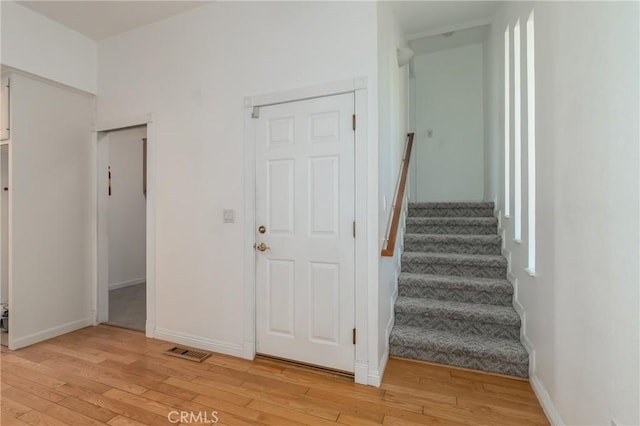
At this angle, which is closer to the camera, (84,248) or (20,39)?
(20,39)

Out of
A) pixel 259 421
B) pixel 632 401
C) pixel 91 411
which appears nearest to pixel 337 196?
pixel 259 421

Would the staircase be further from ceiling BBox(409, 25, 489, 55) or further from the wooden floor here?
ceiling BBox(409, 25, 489, 55)

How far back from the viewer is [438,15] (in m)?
3.10

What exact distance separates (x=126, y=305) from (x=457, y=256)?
418 cm

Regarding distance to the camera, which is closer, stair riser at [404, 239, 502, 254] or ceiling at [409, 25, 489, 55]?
stair riser at [404, 239, 502, 254]

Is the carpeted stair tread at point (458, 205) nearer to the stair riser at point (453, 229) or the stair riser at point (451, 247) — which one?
the stair riser at point (453, 229)

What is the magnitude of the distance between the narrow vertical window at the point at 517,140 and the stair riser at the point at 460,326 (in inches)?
30.5

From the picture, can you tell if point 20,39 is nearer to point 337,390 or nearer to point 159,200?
point 159,200

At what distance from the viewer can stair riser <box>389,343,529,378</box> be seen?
7.24 feet

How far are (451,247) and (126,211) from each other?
5.02 meters

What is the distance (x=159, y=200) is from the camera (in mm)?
2963

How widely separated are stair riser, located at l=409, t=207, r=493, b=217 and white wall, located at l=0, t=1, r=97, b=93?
417 cm

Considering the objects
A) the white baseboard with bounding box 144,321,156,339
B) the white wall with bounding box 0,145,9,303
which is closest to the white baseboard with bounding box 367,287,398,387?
the white baseboard with bounding box 144,321,156,339

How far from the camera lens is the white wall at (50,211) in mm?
2779
